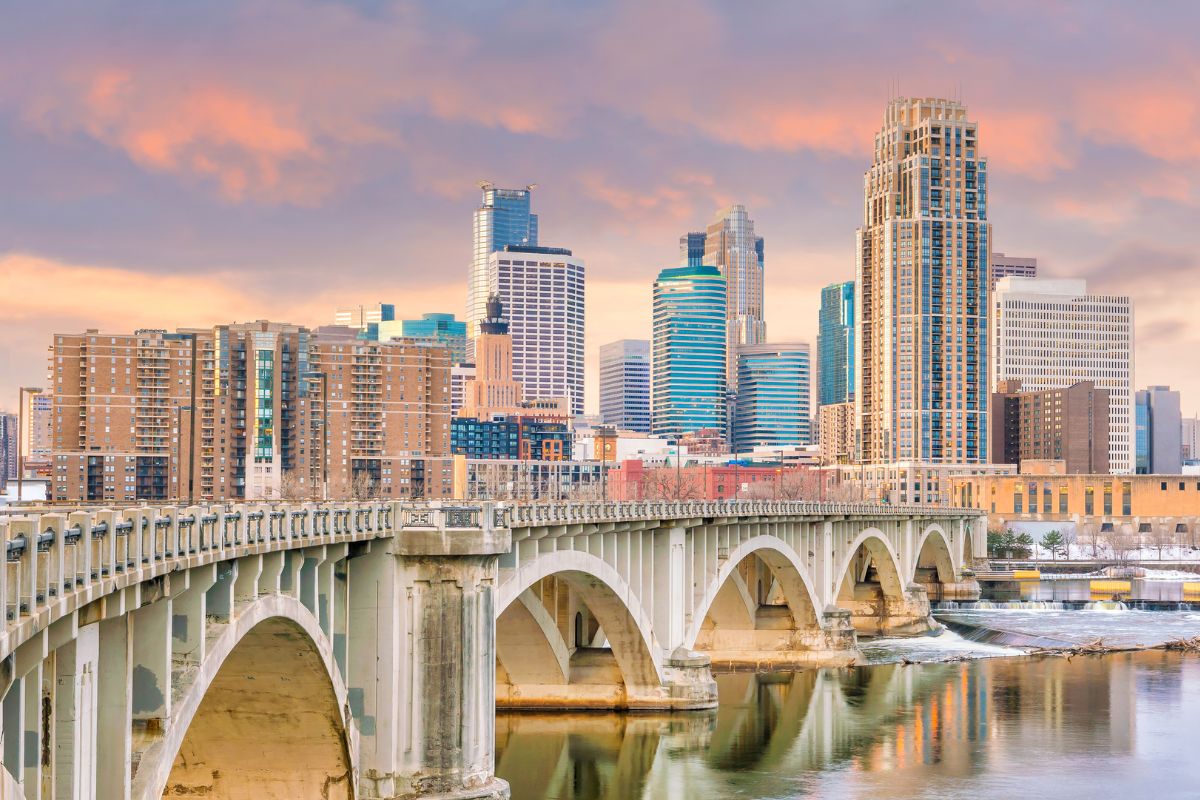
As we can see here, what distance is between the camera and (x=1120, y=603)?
14250cm

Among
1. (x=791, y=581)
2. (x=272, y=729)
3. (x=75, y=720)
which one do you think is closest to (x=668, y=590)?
(x=791, y=581)

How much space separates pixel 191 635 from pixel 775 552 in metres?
69.8

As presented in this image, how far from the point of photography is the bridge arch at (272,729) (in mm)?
39344

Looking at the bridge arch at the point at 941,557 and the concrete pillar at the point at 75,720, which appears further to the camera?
the bridge arch at the point at 941,557

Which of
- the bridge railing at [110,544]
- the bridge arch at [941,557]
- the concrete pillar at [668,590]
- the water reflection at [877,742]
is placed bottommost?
the water reflection at [877,742]

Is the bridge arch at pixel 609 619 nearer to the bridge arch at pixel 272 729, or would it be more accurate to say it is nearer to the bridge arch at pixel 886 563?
the bridge arch at pixel 272 729

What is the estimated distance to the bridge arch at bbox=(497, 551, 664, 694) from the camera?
203 ft

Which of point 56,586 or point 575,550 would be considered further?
point 575,550

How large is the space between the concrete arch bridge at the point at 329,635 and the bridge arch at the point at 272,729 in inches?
2.2

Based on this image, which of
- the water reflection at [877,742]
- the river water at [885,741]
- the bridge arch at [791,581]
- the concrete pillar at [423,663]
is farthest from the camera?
the bridge arch at [791,581]

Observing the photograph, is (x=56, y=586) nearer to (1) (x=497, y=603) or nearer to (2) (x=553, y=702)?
(1) (x=497, y=603)

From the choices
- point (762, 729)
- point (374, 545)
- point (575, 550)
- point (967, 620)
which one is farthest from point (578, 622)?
point (967, 620)

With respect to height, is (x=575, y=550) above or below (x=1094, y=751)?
above

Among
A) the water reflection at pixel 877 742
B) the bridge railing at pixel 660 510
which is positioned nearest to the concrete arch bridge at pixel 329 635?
the bridge railing at pixel 660 510
